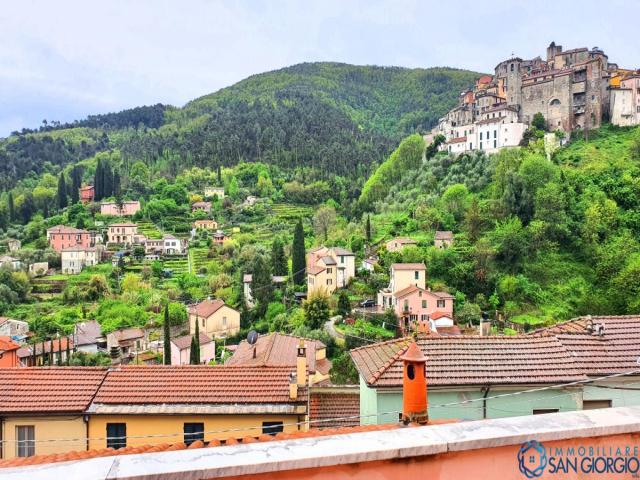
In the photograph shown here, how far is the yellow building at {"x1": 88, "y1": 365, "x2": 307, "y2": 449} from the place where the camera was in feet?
34.3

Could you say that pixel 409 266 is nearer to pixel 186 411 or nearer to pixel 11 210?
pixel 186 411

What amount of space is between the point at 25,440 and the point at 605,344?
1159 centimetres

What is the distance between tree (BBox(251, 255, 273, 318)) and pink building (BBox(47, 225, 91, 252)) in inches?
1325

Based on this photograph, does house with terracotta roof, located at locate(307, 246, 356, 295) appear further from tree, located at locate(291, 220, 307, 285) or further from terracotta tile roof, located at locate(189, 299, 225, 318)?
terracotta tile roof, located at locate(189, 299, 225, 318)

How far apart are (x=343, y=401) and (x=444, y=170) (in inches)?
2090

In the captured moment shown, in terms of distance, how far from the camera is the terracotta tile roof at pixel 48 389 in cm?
1029

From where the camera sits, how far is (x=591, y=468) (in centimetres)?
332

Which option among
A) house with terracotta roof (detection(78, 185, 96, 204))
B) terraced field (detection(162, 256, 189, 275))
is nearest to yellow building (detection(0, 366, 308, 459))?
terraced field (detection(162, 256, 189, 275))

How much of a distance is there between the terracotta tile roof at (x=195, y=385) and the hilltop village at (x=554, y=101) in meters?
55.3

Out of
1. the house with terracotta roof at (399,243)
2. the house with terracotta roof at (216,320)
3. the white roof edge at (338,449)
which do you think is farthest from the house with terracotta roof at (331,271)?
the white roof edge at (338,449)

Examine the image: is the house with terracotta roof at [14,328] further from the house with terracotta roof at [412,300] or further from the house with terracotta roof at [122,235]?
the house with terracotta roof at [412,300]

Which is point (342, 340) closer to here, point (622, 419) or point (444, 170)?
point (622, 419)

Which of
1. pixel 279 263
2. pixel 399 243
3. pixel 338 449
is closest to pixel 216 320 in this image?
pixel 279 263

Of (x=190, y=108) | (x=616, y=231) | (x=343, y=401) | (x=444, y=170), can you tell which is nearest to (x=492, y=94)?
(x=444, y=170)
